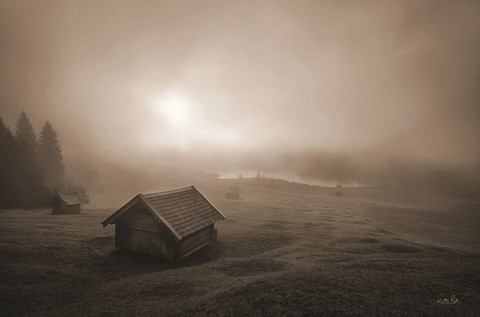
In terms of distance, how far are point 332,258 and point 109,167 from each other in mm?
133070

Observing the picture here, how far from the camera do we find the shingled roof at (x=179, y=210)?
1823 cm

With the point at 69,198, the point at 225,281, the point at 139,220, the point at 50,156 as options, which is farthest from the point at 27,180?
the point at 225,281

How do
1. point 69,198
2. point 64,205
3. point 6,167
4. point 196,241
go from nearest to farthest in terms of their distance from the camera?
point 196,241, point 64,205, point 69,198, point 6,167

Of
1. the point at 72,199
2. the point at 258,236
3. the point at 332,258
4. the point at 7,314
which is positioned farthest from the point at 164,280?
the point at 72,199

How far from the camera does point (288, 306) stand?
9.61m

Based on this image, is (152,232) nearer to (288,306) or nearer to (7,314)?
(7,314)

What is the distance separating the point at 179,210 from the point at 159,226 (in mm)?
2493

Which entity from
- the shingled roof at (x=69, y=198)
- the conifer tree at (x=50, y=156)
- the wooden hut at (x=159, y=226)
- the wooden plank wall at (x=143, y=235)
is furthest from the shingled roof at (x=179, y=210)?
the conifer tree at (x=50, y=156)

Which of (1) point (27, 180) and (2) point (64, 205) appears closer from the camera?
(2) point (64, 205)

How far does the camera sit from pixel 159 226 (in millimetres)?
18422

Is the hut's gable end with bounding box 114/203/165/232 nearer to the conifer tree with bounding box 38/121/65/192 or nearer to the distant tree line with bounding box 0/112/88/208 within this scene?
the distant tree line with bounding box 0/112/88/208

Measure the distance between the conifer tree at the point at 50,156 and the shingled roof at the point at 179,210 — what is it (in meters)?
69.4

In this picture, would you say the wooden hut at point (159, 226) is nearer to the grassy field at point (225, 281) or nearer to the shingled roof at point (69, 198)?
the grassy field at point (225, 281)

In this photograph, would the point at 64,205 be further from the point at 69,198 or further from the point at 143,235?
the point at 143,235
